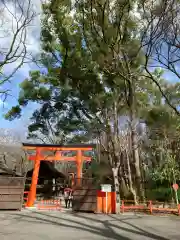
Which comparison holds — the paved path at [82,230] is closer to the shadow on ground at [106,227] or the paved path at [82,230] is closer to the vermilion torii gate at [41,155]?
the shadow on ground at [106,227]

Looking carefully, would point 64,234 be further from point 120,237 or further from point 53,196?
point 53,196

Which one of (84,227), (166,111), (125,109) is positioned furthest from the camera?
(166,111)

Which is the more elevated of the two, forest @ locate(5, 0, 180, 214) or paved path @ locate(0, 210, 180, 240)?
forest @ locate(5, 0, 180, 214)

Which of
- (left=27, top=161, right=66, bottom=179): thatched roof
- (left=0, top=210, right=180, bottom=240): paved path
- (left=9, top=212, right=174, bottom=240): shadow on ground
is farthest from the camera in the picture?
(left=27, top=161, right=66, bottom=179): thatched roof

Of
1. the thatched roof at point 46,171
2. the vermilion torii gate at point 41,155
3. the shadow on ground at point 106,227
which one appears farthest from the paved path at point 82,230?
the thatched roof at point 46,171

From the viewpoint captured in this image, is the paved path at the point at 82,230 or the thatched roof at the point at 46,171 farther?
the thatched roof at the point at 46,171


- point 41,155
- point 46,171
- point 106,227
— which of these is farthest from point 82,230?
point 46,171

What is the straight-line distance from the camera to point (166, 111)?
16953mm

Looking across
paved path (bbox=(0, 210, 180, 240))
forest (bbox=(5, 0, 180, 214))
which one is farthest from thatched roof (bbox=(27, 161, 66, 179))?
paved path (bbox=(0, 210, 180, 240))

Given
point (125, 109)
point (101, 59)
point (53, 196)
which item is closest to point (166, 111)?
point (125, 109)

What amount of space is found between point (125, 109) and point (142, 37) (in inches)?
229

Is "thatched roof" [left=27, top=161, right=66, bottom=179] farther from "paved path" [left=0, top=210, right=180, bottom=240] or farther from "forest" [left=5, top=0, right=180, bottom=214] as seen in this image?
"paved path" [left=0, top=210, right=180, bottom=240]

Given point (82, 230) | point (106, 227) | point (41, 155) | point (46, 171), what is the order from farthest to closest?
point (46, 171) < point (41, 155) < point (106, 227) < point (82, 230)

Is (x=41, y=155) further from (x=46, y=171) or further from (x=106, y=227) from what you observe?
(x=106, y=227)
